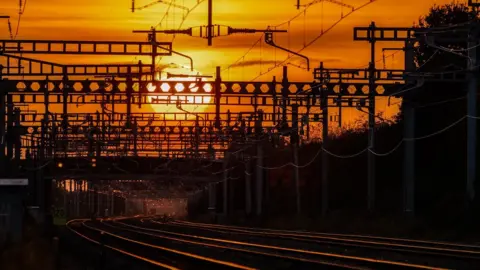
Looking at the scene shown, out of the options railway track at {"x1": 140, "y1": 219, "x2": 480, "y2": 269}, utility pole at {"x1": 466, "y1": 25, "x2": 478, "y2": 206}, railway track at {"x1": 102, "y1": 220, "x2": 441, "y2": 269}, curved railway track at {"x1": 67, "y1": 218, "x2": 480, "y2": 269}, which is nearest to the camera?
railway track at {"x1": 102, "y1": 220, "x2": 441, "y2": 269}

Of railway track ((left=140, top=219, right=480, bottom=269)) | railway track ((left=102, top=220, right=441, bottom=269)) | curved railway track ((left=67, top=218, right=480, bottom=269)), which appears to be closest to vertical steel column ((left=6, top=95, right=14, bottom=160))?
curved railway track ((left=67, top=218, right=480, bottom=269))

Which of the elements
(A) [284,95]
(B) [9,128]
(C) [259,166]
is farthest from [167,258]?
(C) [259,166]

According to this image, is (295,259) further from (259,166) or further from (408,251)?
(259,166)

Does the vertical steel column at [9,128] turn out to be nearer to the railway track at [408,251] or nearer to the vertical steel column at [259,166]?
the vertical steel column at [259,166]

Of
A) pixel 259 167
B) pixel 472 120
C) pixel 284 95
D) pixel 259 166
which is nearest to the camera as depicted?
pixel 472 120

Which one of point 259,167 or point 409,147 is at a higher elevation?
point 409,147

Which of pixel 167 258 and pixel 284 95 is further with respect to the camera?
pixel 284 95

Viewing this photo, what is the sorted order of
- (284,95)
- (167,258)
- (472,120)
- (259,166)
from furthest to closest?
(259,166)
(284,95)
(472,120)
(167,258)

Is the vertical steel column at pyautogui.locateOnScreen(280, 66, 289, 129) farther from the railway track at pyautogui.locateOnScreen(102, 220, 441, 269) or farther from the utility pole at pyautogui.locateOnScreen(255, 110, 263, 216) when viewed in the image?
the railway track at pyautogui.locateOnScreen(102, 220, 441, 269)

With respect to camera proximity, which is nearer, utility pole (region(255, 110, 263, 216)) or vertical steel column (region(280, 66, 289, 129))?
vertical steel column (region(280, 66, 289, 129))

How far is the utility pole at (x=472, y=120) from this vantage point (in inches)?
1829

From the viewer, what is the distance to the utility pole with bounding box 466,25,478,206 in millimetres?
46469

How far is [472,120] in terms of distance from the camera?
47250mm

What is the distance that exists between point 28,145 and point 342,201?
46507 millimetres
